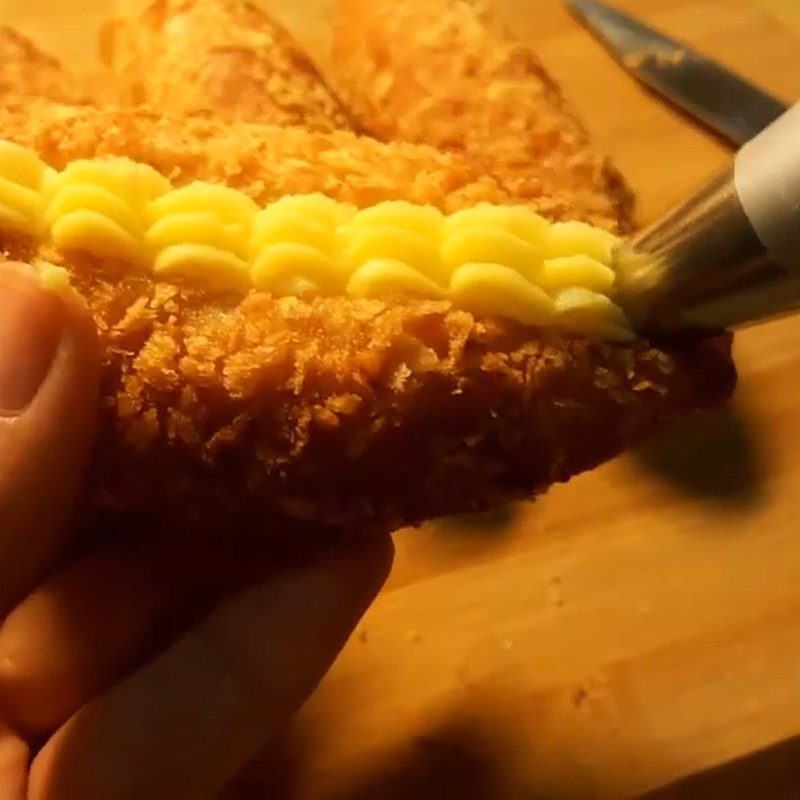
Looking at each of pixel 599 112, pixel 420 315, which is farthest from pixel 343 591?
pixel 599 112

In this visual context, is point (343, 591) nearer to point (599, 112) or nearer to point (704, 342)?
point (704, 342)

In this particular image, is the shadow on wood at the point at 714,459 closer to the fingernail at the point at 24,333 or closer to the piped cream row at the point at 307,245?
the piped cream row at the point at 307,245

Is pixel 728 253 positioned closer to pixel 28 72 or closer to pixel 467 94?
pixel 467 94

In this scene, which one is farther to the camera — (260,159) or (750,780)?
(750,780)

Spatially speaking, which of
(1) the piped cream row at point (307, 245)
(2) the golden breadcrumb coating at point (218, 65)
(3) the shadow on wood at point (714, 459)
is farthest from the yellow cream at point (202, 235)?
(3) the shadow on wood at point (714, 459)

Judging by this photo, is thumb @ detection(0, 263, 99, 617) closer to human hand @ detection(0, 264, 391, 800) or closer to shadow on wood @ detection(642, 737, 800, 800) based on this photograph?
human hand @ detection(0, 264, 391, 800)

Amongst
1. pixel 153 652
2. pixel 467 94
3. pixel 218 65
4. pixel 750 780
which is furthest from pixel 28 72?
pixel 750 780
